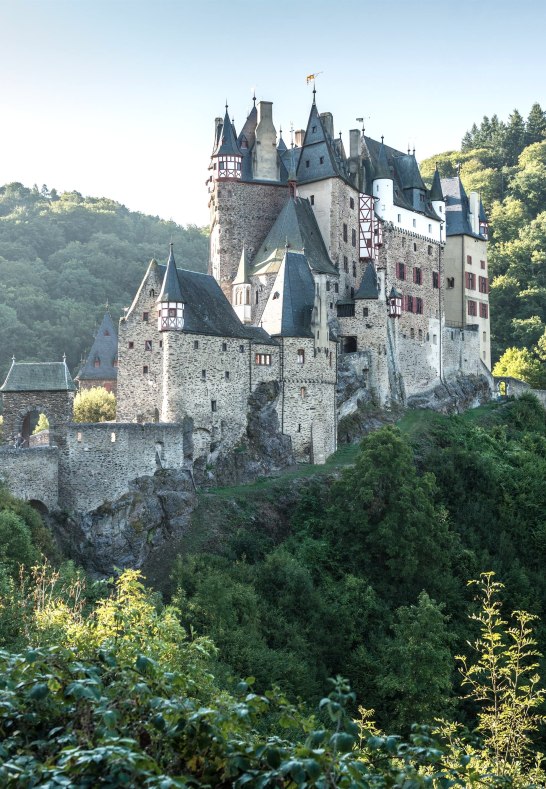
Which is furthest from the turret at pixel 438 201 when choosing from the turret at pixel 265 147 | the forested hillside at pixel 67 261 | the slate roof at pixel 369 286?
the forested hillside at pixel 67 261

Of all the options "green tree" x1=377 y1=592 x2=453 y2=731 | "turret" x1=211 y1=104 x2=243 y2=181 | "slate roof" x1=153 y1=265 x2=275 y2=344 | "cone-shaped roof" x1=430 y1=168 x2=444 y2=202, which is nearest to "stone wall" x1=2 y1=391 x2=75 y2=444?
"slate roof" x1=153 y1=265 x2=275 y2=344

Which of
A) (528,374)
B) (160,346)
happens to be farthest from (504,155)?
(160,346)

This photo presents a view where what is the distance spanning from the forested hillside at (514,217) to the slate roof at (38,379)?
37.2 m

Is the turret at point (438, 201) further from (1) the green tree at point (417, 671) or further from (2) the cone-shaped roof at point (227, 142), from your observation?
(1) the green tree at point (417, 671)

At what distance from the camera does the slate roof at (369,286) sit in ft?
169

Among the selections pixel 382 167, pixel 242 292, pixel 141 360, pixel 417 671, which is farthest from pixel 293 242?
pixel 417 671

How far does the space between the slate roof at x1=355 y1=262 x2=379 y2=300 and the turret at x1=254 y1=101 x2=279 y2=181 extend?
6854 millimetres

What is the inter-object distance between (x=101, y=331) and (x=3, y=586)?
33.7 m

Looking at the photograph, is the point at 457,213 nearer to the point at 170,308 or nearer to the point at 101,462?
the point at 170,308

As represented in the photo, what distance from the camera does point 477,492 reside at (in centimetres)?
4681

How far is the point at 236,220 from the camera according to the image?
52094mm

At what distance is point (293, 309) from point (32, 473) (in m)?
15.1

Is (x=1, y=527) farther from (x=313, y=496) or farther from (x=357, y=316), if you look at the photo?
(x=357, y=316)

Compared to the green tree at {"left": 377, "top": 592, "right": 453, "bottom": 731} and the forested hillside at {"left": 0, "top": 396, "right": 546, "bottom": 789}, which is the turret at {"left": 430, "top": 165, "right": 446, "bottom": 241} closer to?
the forested hillside at {"left": 0, "top": 396, "right": 546, "bottom": 789}
